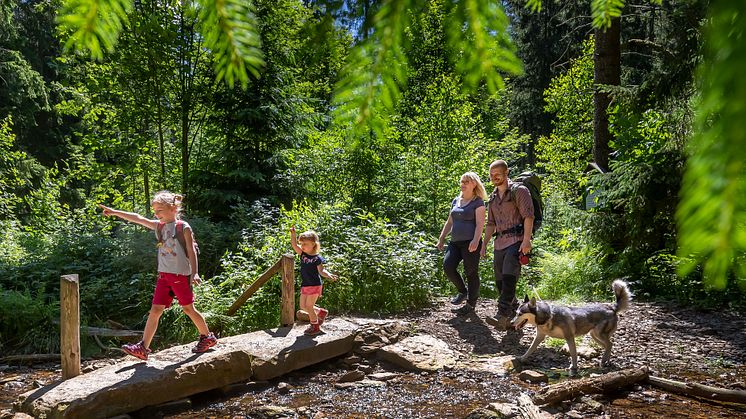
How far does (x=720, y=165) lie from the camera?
0.48 meters

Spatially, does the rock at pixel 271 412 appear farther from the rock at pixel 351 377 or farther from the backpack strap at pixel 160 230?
the backpack strap at pixel 160 230

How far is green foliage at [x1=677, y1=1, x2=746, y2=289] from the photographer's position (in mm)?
453

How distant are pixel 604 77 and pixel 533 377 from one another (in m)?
6.42

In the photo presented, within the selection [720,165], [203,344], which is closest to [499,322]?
[203,344]

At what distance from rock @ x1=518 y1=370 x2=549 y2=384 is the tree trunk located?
570 cm

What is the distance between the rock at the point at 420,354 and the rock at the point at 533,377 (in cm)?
80

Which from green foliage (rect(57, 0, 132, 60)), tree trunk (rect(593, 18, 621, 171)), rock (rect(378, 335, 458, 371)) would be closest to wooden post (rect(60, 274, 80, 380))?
rock (rect(378, 335, 458, 371))

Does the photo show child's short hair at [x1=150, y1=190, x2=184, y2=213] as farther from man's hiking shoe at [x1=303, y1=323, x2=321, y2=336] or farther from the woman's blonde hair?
the woman's blonde hair

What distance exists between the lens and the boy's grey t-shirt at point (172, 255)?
499 centimetres

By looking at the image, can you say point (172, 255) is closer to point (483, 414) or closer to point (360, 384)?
point (360, 384)

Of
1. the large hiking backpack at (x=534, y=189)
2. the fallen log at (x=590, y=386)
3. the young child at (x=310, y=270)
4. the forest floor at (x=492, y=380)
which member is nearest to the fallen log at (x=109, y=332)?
the forest floor at (x=492, y=380)

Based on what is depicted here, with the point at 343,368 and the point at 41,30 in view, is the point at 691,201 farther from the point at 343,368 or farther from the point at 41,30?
the point at 41,30

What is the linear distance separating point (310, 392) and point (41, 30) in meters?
17.3

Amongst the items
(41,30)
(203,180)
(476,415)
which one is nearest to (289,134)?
(203,180)
